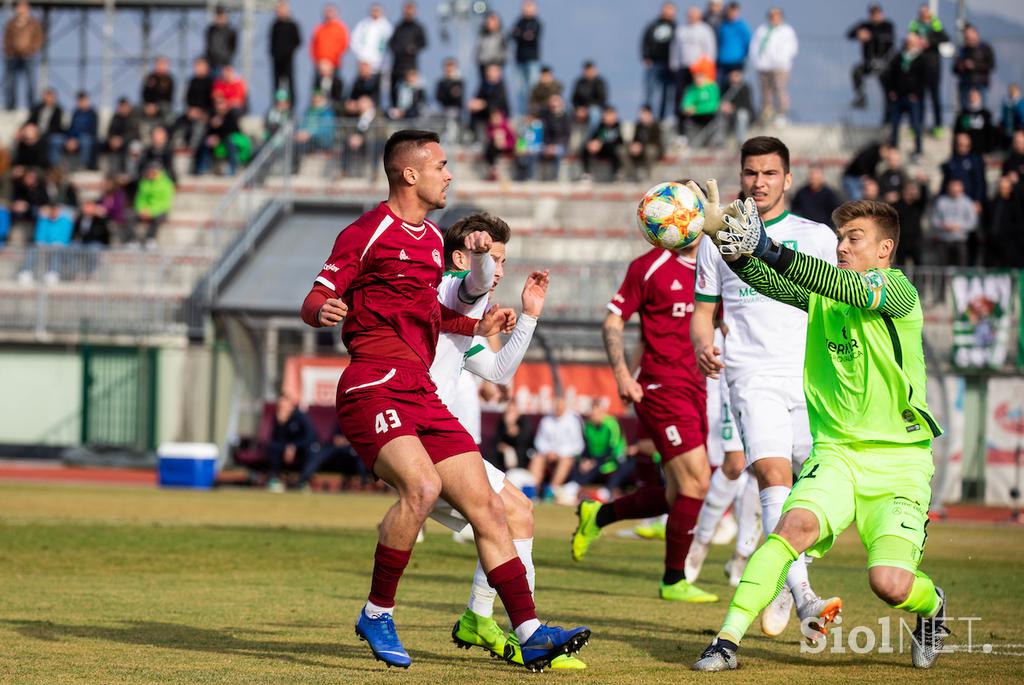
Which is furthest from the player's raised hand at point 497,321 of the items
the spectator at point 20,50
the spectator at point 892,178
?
the spectator at point 20,50

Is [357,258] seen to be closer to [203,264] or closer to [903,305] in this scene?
[903,305]

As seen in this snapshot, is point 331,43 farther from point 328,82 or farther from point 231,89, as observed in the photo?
point 231,89

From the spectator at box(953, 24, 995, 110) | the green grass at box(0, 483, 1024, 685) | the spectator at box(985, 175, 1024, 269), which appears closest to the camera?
the green grass at box(0, 483, 1024, 685)

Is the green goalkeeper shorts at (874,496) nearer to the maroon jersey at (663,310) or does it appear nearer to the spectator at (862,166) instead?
the maroon jersey at (663,310)

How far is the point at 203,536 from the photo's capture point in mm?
15938

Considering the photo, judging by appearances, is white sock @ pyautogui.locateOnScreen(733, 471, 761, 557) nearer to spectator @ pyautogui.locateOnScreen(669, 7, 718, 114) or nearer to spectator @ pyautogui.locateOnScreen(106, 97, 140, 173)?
spectator @ pyautogui.locateOnScreen(669, 7, 718, 114)

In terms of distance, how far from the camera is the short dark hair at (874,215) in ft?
27.3

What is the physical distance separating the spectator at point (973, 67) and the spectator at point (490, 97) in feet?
27.6

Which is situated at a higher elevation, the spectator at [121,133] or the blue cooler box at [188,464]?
the spectator at [121,133]

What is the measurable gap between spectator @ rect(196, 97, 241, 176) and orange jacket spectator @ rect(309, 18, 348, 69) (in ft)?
6.95

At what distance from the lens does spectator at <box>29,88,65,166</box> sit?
34.2m

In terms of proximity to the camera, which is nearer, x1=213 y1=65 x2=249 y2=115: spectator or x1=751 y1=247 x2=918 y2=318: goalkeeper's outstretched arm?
x1=751 y1=247 x2=918 y2=318: goalkeeper's outstretched arm

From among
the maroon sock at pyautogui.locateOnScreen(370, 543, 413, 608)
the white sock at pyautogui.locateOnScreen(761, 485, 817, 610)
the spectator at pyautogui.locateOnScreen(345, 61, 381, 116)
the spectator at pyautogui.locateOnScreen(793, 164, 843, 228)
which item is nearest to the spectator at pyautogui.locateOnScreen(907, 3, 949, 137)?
the spectator at pyautogui.locateOnScreen(793, 164, 843, 228)

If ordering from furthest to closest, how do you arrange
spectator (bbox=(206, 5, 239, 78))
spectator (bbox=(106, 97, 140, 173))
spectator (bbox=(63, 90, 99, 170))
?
spectator (bbox=(206, 5, 239, 78)) < spectator (bbox=(63, 90, 99, 170)) < spectator (bbox=(106, 97, 140, 173))
